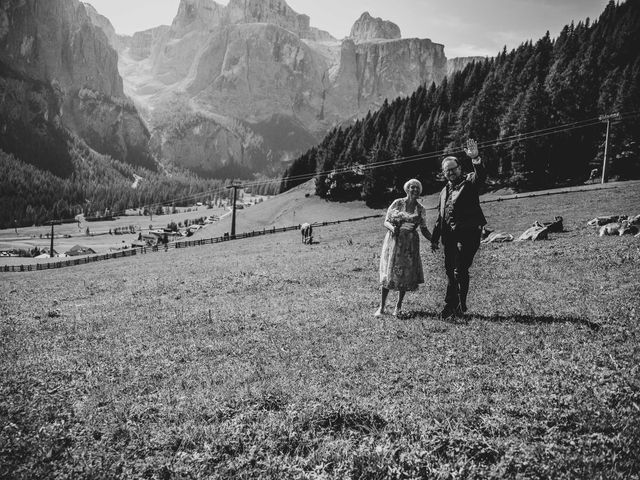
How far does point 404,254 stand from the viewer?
32.2 ft

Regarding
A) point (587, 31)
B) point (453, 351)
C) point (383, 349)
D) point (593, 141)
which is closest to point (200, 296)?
point (383, 349)

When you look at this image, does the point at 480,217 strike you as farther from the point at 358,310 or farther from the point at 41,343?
the point at 41,343

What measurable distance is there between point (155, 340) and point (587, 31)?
14265cm

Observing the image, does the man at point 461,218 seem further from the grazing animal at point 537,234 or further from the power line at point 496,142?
the power line at point 496,142

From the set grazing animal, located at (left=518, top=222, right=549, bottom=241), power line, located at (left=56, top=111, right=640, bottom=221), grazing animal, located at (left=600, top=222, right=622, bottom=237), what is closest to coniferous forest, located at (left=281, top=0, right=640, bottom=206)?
power line, located at (left=56, top=111, right=640, bottom=221)

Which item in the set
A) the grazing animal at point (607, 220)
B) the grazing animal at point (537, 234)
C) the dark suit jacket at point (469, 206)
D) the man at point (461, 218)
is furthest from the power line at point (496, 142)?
the dark suit jacket at point (469, 206)

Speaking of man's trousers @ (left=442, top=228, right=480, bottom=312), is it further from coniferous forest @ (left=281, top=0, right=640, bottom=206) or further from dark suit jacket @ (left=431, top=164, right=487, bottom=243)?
coniferous forest @ (left=281, top=0, right=640, bottom=206)

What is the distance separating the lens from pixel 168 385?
6.42 meters

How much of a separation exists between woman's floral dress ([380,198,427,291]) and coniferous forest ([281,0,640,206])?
2503 inches

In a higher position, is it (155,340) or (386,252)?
(386,252)

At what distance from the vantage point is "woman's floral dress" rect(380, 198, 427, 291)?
9695mm

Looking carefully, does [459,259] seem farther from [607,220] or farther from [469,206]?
[607,220]

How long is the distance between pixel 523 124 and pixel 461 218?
238 feet

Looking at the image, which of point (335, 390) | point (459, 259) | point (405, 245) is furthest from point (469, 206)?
point (335, 390)
